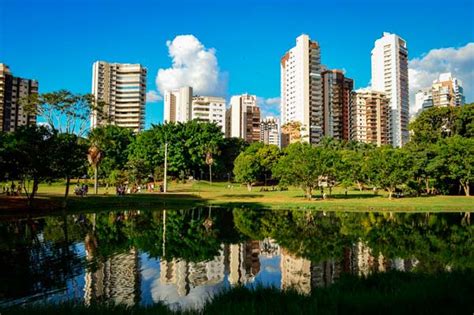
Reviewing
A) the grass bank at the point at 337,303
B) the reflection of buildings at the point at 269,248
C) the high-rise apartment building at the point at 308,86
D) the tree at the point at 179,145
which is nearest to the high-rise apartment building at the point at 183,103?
the high-rise apartment building at the point at 308,86

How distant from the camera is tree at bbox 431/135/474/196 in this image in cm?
5909

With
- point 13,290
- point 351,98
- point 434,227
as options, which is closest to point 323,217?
point 434,227

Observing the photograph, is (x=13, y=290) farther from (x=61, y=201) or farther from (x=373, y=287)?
(x=61, y=201)

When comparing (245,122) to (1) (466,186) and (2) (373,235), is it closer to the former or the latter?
(1) (466,186)

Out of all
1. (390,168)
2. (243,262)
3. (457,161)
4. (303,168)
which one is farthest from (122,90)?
(243,262)

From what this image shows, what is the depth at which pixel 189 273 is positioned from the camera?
52.1 ft

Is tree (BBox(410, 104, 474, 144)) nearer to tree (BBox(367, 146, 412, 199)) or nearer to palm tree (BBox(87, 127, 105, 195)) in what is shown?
tree (BBox(367, 146, 412, 199))

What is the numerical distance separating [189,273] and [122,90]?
153356 millimetres

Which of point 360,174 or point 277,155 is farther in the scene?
point 277,155

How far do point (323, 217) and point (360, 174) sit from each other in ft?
93.6

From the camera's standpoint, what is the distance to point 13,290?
41.2 ft

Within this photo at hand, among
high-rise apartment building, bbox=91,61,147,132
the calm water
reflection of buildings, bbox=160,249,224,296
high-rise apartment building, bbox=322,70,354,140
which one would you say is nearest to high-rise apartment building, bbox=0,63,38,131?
high-rise apartment building, bbox=91,61,147,132

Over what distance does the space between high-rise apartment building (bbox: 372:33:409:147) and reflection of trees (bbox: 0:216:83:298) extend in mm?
177494

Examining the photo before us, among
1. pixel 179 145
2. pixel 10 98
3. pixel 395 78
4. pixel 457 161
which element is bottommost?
pixel 457 161
